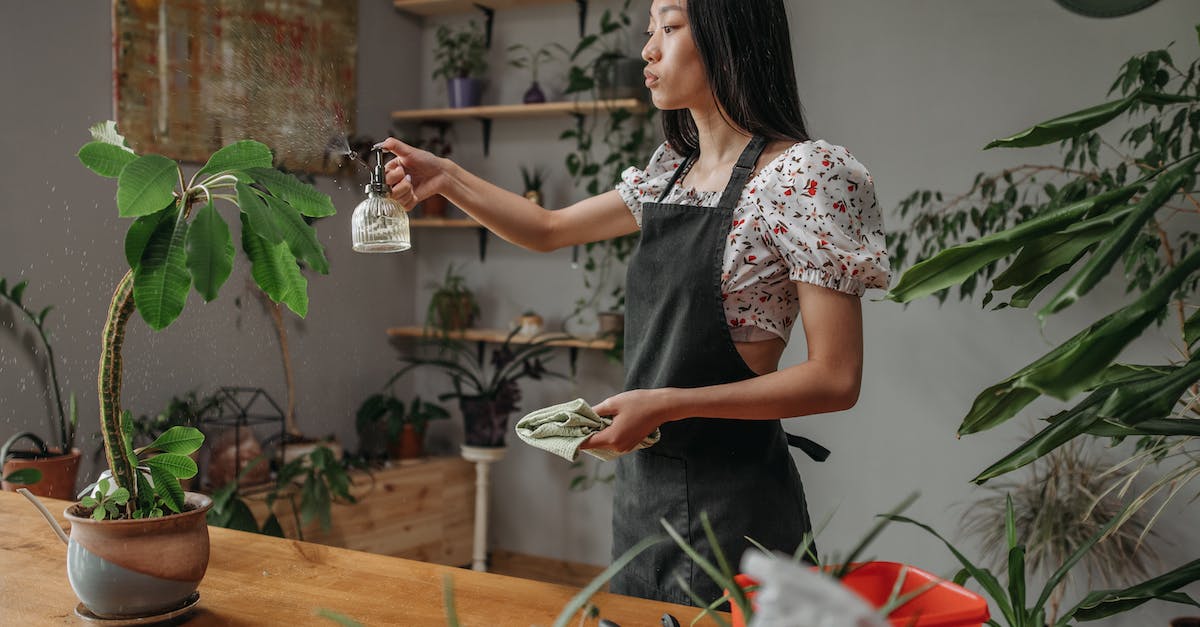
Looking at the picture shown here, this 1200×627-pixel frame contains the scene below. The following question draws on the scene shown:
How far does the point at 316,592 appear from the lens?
4.04 feet

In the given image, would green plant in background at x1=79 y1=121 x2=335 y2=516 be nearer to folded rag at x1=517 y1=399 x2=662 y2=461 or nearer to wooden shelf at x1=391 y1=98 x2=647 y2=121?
folded rag at x1=517 y1=399 x2=662 y2=461

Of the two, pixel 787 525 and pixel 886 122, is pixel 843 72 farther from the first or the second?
pixel 787 525

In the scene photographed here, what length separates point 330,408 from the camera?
3941 mm

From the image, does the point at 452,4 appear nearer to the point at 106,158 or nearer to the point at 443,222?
the point at 443,222

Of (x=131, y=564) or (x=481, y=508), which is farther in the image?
(x=481, y=508)

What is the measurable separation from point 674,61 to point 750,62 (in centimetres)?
12

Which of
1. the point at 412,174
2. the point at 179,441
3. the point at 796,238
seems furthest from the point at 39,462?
the point at 796,238

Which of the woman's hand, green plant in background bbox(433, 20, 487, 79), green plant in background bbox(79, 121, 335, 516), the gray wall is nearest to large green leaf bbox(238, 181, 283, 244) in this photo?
green plant in background bbox(79, 121, 335, 516)

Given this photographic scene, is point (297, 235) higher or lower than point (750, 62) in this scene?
lower

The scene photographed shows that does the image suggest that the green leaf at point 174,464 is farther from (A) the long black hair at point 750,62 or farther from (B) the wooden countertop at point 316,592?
(A) the long black hair at point 750,62

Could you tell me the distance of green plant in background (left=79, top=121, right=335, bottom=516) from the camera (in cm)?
107

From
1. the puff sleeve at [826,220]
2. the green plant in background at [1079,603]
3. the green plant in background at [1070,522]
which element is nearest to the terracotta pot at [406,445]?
the green plant in background at [1070,522]

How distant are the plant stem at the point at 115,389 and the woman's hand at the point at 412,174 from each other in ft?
2.05

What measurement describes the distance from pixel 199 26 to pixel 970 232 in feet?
8.79
